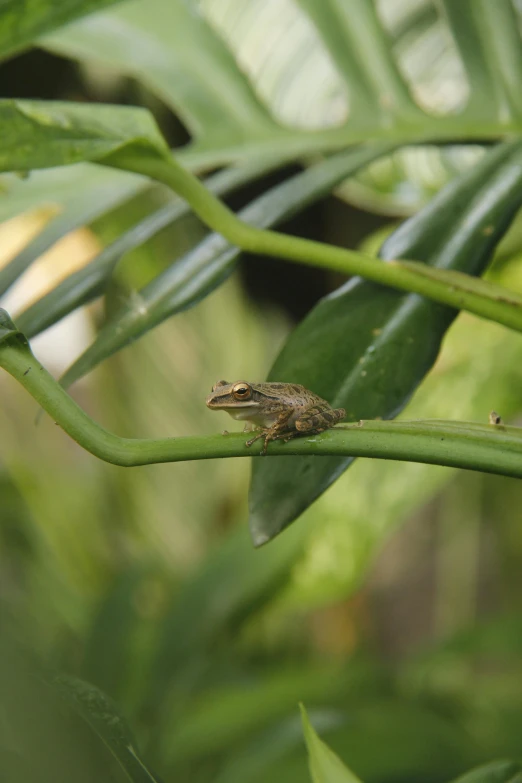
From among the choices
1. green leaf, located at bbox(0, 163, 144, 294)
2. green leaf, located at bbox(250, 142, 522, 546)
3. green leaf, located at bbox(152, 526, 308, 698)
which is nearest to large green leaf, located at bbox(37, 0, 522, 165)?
green leaf, located at bbox(0, 163, 144, 294)

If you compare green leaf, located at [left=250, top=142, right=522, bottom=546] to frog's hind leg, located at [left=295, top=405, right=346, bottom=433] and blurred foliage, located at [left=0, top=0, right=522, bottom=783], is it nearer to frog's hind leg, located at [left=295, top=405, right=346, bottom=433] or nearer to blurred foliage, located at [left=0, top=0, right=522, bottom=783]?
frog's hind leg, located at [left=295, top=405, right=346, bottom=433]

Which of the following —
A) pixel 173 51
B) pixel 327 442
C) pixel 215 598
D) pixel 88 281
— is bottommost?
pixel 215 598

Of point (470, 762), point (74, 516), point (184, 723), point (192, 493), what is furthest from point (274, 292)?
point (470, 762)

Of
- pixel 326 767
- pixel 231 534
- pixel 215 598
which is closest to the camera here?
pixel 326 767

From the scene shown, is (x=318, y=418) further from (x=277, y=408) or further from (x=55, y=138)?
(x=55, y=138)

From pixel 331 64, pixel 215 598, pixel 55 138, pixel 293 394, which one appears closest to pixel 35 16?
pixel 55 138

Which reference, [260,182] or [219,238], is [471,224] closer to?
[219,238]

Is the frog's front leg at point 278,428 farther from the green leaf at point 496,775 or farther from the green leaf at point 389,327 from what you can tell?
the green leaf at point 496,775
